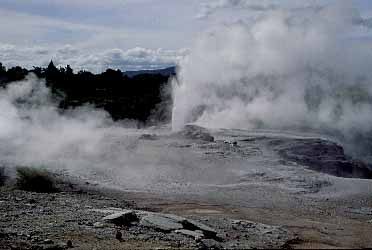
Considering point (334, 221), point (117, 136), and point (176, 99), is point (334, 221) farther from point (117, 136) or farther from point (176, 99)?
point (176, 99)

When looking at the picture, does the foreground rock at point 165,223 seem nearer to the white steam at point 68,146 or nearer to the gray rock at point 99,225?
the gray rock at point 99,225

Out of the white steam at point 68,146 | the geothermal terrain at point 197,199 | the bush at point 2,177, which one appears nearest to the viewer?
the geothermal terrain at point 197,199

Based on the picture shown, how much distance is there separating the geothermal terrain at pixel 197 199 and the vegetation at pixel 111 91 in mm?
13791

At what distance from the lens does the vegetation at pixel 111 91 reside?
35719mm

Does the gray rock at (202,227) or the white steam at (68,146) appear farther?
the white steam at (68,146)

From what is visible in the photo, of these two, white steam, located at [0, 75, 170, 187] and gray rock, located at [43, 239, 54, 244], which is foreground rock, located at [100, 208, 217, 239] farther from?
white steam, located at [0, 75, 170, 187]

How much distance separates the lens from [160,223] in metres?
9.88

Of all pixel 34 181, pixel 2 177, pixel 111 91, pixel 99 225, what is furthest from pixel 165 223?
pixel 111 91

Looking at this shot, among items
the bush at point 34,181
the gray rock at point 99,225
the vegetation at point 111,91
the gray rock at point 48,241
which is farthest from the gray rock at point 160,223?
the vegetation at point 111,91

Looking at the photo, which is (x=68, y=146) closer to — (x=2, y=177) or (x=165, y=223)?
(x=2, y=177)

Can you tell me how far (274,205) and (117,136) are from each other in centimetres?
1099

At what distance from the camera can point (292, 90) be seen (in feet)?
97.4

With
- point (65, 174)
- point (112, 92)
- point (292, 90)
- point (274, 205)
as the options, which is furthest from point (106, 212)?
point (112, 92)

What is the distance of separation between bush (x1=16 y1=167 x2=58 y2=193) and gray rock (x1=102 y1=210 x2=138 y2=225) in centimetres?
403
